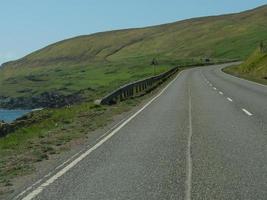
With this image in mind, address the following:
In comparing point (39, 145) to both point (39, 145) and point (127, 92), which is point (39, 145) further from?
point (127, 92)

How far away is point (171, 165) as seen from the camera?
10359 millimetres

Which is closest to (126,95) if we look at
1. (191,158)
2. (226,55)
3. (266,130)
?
(266,130)

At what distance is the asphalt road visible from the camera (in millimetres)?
8266

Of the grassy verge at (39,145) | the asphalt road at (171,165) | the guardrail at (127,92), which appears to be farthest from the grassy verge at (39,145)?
the guardrail at (127,92)

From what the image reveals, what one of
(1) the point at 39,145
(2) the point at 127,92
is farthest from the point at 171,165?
(2) the point at 127,92

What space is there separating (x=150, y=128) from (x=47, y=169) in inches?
256

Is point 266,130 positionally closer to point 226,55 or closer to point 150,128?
point 150,128

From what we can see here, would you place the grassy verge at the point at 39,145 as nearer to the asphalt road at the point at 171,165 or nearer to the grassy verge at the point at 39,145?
the grassy verge at the point at 39,145

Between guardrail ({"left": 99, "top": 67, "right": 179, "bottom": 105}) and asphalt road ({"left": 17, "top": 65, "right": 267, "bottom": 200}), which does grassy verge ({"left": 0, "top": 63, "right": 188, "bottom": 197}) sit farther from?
guardrail ({"left": 99, "top": 67, "right": 179, "bottom": 105})

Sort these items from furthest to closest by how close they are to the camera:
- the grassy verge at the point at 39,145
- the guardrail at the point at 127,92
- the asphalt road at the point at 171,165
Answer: the guardrail at the point at 127,92
the grassy verge at the point at 39,145
the asphalt road at the point at 171,165

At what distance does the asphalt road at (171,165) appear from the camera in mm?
8266

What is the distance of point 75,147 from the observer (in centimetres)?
1359

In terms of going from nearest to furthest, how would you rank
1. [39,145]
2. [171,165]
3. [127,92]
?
[171,165]
[39,145]
[127,92]

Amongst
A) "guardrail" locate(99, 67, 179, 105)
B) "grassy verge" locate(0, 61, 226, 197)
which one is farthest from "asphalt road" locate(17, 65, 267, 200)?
"guardrail" locate(99, 67, 179, 105)
